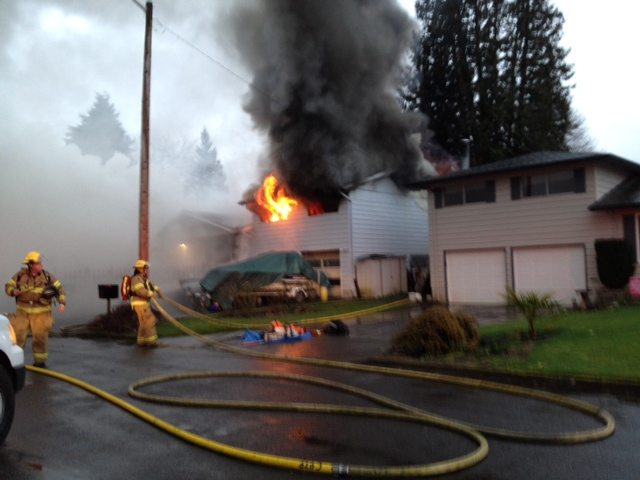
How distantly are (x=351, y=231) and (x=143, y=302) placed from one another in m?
13.1

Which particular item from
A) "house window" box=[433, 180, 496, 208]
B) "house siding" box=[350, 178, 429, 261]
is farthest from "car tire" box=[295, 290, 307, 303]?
"house window" box=[433, 180, 496, 208]

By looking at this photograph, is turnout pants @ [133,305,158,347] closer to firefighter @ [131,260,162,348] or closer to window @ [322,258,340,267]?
firefighter @ [131,260,162,348]

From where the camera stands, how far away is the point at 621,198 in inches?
639

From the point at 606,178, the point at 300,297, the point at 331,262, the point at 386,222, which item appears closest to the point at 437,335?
the point at 606,178

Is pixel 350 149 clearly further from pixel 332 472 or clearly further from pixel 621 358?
pixel 332 472

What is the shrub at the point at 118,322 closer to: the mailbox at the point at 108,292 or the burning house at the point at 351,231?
the mailbox at the point at 108,292

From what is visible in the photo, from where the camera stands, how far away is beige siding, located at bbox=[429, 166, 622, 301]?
655 inches

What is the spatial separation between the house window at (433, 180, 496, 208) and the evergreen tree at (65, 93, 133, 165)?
53028 mm

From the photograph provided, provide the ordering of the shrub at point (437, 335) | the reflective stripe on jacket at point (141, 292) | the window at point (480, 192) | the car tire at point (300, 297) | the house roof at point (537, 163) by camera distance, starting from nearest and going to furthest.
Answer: the shrub at point (437, 335), the reflective stripe on jacket at point (141, 292), the house roof at point (537, 163), the window at point (480, 192), the car tire at point (300, 297)

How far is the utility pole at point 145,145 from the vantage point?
14219mm

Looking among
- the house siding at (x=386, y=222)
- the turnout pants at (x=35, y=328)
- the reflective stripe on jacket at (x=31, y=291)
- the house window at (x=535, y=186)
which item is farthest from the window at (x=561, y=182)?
the turnout pants at (x=35, y=328)

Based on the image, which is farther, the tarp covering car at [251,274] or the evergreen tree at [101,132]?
the evergreen tree at [101,132]

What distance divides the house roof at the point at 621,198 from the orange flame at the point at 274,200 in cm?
1270

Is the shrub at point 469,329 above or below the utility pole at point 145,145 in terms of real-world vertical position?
below
